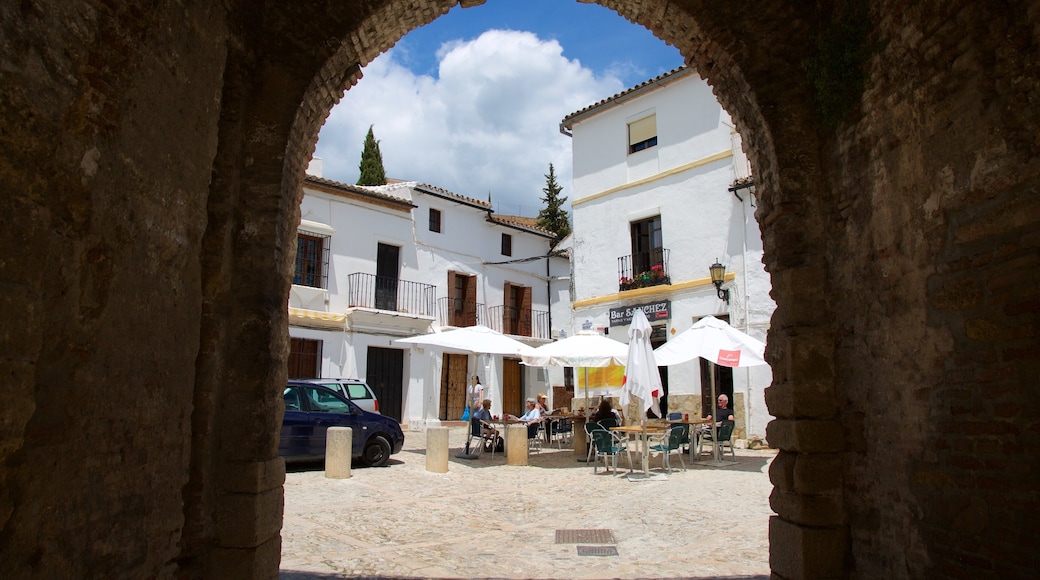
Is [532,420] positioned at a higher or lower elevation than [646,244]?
lower

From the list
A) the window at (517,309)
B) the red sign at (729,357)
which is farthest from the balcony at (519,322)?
the red sign at (729,357)

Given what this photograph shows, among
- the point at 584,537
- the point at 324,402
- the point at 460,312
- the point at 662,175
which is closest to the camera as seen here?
the point at 584,537

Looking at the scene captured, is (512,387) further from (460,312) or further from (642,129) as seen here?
(642,129)

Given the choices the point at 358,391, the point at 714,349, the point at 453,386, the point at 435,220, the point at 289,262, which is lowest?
the point at 358,391

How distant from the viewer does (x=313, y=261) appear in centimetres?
1908

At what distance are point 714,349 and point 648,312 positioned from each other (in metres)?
6.50

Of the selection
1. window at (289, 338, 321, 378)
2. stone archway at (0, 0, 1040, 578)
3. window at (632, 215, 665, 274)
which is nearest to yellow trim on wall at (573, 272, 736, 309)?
window at (632, 215, 665, 274)

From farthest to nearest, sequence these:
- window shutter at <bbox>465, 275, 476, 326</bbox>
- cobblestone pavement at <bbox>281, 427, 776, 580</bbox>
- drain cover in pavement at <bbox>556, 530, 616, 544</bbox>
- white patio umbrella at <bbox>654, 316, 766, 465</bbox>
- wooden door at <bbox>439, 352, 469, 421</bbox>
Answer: window shutter at <bbox>465, 275, 476, 326</bbox> → wooden door at <bbox>439, 352, 469, 421</bbox> → white patio umbrella at <bbox>654, 316, 766, 465</bbox> → drain cover in pavement at <bbox>556, 530, 616, 544</bbox> → cobblestone pavement at <bbox>281, 427, 776, 580</bbox>

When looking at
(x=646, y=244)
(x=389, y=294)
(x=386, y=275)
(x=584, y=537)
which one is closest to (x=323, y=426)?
(x=584, y=537)

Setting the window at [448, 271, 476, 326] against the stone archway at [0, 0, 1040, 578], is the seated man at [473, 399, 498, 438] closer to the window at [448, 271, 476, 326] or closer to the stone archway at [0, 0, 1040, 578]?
the stone archway at [0, 0, 1040, 578]

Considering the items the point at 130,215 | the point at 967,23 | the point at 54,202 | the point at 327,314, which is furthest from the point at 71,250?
the point at 327,314

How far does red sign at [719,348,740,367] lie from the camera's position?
10.5 m

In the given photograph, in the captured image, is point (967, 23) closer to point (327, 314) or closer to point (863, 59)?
point (863, 59)

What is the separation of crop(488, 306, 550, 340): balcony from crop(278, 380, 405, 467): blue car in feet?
42.0
